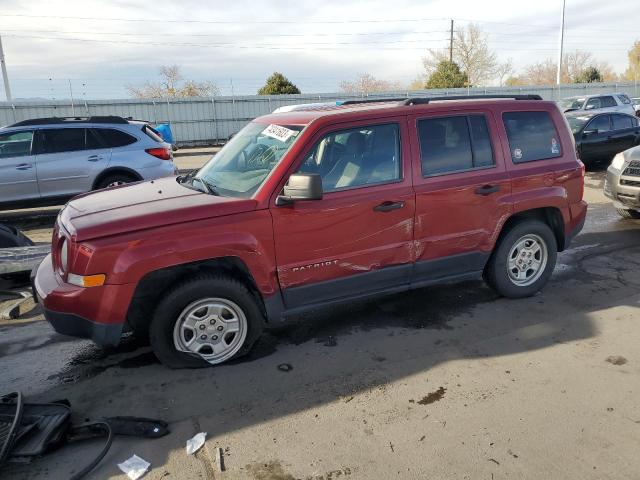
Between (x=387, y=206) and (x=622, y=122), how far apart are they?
12154 millimetres

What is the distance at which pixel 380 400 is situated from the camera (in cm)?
326

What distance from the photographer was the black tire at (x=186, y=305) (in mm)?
3494

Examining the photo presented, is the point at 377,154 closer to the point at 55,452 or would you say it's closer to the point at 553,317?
the point at 553,317

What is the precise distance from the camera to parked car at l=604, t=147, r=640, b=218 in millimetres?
7176

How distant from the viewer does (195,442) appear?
2889mm

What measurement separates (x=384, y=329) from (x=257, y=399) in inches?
55.8

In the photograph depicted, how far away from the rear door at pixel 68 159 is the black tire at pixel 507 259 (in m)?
7.12

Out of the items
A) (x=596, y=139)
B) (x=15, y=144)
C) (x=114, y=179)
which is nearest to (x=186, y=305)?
(x=114, y=179)

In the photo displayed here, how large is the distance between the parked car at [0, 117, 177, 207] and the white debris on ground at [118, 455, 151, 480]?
712 centimetres

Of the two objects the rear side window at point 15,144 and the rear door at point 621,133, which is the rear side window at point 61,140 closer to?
the rear side window at point 15,144

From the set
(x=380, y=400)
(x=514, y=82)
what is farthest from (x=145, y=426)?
(x=514, y=82)

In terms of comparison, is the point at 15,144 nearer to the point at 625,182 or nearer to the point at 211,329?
the point at 211,329

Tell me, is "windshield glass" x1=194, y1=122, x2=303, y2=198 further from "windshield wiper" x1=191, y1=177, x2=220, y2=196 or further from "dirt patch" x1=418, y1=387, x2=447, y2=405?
"dirt patch" x1=418, y1=387, x2=447, y2=405

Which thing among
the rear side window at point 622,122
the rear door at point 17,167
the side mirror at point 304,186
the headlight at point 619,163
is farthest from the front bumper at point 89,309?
the rear side window at point 622,122
